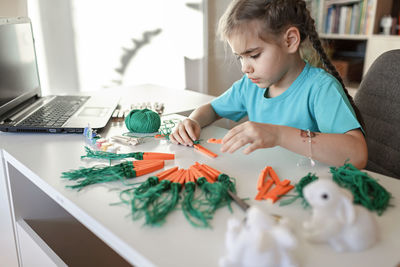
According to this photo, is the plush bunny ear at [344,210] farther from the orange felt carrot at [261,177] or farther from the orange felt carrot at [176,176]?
the orange felt carrot at [176,176]

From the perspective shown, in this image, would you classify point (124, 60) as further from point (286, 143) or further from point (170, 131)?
point (286, 143)

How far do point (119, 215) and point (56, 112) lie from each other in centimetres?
68

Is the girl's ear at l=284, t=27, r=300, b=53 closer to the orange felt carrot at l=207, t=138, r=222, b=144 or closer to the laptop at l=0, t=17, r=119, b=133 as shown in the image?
the orange felt carrot at l=207, t=138, r=222, b=144

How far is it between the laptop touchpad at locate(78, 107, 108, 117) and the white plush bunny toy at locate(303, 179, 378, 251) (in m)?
0.80

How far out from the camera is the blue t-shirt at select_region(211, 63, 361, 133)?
3.00 feet

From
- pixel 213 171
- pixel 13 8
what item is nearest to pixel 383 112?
pixel 213 171

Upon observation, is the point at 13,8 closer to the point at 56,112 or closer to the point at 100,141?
the point at 56,112

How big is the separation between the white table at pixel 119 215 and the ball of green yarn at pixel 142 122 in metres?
0.06

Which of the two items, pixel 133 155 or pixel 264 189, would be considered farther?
pixel 133 155

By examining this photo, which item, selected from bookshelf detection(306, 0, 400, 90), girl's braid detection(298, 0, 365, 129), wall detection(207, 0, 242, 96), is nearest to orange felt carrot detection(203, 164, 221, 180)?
girl's braid detection(298, 0, 365, 129)

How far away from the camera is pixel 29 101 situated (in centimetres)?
A: 129

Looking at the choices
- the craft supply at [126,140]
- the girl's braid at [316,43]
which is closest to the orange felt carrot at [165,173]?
the craft supply at [126,140]

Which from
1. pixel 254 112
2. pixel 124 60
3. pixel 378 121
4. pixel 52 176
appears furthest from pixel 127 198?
pixel 124 60

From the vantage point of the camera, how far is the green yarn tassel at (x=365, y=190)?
2.00 feet
